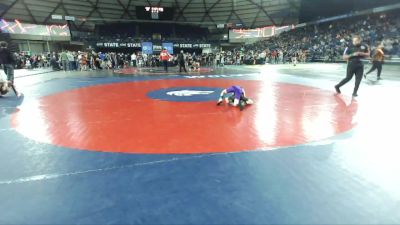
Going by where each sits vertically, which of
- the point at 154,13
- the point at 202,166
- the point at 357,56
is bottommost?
the point at 202,166

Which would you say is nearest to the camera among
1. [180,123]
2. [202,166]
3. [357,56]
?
[202,166]

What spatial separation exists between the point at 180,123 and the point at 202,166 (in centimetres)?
181

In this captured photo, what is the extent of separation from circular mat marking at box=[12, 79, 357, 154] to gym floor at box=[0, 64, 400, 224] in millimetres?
19

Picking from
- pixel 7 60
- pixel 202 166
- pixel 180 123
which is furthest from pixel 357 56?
pixel 7 60

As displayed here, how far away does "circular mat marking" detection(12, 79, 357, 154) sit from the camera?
3553 mm

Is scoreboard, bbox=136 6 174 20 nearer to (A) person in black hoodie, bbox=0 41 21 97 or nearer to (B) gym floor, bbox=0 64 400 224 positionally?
(A) person in black hoodie, bbox=0 41 21 97

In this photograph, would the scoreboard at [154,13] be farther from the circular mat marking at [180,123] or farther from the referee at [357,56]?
the referee at [357,56]

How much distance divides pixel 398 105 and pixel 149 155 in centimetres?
535

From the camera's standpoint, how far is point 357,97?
676cm

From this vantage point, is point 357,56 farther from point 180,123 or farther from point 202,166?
point 202,166

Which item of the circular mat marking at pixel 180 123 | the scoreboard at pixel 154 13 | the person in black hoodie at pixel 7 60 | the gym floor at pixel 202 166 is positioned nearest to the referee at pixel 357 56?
the circular mat marking at pixel 180 123

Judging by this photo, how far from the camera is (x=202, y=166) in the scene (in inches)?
111

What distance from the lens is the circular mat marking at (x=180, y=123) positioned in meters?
3.55

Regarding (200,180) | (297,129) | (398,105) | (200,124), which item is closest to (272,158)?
(200,180)
